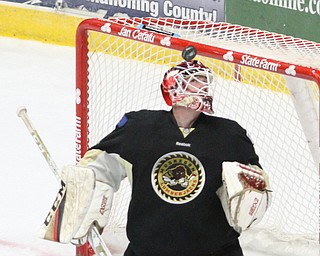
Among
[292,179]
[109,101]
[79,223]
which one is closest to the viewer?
[79,223]

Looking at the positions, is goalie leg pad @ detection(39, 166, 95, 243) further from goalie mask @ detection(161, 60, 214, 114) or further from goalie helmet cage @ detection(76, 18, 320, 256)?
goalie helmet cage @ detection(76, 18, 320, 256)

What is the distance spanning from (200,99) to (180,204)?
0.98ft

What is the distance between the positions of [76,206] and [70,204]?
32 mm

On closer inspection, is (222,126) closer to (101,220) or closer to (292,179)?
(101,220)

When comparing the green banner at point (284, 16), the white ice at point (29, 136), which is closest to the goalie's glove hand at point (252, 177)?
the white ice at point (29, 136)

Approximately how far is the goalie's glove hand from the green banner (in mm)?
2893

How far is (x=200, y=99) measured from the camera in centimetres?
276

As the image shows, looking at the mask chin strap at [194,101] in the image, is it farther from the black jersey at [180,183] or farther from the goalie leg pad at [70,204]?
the goalie leg pad at [70,204]

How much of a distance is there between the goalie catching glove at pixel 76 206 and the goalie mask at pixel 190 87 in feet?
1.07

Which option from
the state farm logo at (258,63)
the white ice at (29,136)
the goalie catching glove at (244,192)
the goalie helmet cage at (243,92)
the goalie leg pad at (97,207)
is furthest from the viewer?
the white ice at (29,136)

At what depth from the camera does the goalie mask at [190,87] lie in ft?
9.05

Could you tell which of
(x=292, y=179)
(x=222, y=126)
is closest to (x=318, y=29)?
(x=292, y=179)

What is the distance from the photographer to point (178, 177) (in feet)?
9.21

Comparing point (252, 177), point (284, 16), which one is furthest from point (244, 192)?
point (284, 16)
